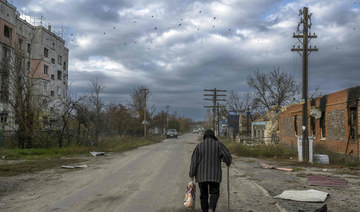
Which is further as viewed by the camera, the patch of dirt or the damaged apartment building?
the damaged apartment building

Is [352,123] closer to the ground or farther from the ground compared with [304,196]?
farther from the ground

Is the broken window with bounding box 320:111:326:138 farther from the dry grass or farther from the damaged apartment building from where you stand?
the damaged apartment building

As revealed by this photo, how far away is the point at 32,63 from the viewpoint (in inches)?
1849

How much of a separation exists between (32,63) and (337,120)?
140ft

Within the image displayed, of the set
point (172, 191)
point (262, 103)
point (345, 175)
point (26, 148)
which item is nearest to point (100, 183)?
point (172, 191)

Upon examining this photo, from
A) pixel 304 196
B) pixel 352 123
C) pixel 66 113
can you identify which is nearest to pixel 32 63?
pixel 66 113

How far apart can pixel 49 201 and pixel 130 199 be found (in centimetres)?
181

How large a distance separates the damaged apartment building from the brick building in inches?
748

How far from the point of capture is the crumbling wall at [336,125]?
17969mm

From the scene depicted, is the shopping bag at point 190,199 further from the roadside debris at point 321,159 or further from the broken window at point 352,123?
the broken window at point 352,123

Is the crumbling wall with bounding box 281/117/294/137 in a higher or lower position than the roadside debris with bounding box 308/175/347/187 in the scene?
higher

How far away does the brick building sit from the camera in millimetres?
16734

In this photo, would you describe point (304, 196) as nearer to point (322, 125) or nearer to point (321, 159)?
point (321, 159)

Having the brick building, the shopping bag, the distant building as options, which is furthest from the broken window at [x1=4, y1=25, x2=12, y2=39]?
the shopping bag
